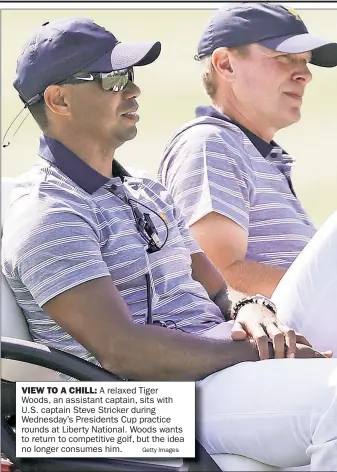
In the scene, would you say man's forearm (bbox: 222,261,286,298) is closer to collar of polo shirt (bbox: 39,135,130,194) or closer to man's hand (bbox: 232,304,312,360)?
man's hand (bbox: 232,304,312,360)

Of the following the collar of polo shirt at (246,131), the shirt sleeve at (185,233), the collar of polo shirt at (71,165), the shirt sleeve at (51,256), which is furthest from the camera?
the collar of polo shirt at (246,131)

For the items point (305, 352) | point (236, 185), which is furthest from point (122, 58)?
point (305, 352)

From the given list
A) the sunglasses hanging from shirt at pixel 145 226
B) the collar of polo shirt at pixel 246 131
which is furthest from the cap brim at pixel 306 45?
the sunglasses hanging from shirt at pixel 145 226

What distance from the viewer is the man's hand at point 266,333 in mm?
2826

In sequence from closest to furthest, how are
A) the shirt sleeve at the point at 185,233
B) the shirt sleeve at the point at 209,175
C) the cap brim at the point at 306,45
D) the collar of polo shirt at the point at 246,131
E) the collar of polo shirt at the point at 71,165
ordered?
the collar of polo shirt at the point at 71,165
the shirt sleeve at the point at 185,233
the shirt sleeve at the point at 209,175
the cap brim at the point at 306,45
the collar of polo shirt at the point at 246,131

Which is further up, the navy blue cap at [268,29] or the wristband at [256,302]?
the navy blue cap at [268,29]

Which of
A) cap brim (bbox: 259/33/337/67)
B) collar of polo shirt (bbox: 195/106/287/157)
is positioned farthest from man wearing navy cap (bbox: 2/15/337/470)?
cap brim (bbox: 259/33/337/67)

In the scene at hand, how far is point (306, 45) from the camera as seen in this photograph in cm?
372

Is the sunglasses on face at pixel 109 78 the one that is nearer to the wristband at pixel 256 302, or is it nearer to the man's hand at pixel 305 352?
the wristband at pixel 256 302

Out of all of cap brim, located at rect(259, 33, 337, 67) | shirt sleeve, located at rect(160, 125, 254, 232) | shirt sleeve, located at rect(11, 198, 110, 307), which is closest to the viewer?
shirt sleeve, located at rect(11, 198, 110, 307)

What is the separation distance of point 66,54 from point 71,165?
1.09ft

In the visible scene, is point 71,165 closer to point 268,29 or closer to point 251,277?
point 251,277

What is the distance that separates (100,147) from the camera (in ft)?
10.3

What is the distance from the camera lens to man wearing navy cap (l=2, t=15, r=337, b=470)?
8.75 feet
